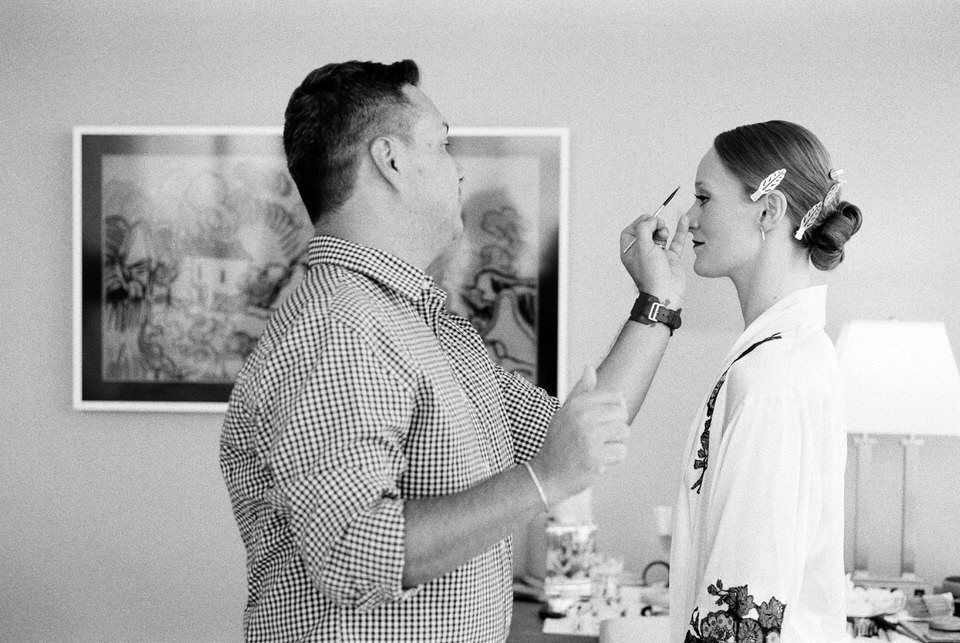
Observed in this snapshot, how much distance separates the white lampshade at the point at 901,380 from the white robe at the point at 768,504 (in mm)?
1302

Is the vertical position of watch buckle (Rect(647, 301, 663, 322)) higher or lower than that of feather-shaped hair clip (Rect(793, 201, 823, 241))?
lower

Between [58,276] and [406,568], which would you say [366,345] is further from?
[58,276]

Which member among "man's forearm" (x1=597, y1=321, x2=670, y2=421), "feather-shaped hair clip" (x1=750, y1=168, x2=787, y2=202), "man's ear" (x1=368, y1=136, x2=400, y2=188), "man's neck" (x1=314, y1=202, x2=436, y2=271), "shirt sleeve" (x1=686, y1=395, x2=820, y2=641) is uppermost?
"feather-shaped hair clip" (x1=750, y1=168, x2=787, y2=202)

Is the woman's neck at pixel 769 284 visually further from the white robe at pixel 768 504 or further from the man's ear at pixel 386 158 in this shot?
the man's ear at pixel 386 158

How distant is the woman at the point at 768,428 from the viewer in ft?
4.96

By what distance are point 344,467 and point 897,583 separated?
241 cm

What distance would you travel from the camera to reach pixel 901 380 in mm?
2875

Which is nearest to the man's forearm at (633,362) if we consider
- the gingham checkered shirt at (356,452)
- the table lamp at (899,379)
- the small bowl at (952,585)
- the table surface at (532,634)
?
the gingham checkered shirt at (356,452)

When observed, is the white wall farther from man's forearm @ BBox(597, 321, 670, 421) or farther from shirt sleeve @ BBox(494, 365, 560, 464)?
shirt sleeve @ BBox(494, 365, 560, 464)

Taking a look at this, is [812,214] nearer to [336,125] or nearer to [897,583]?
[336,125]

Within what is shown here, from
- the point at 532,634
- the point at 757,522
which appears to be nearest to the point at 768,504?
the point at 757,522

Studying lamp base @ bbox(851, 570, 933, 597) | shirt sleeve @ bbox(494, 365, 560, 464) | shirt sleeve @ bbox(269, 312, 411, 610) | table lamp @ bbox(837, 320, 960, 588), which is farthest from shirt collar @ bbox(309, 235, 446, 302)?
lamp base @ bbox(851, 570, 933, 597)

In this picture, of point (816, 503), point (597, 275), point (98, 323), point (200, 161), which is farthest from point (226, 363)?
point (816, 503)

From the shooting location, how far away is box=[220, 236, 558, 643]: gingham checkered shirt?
1067mm
